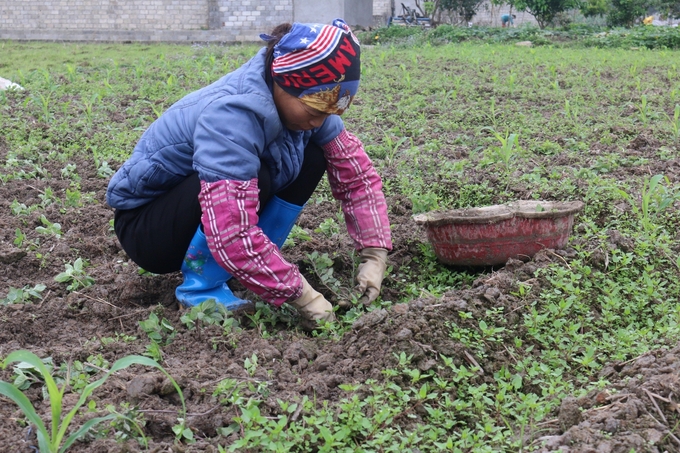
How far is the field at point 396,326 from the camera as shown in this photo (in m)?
1.72

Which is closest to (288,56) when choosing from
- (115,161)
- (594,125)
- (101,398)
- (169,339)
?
(169,339)

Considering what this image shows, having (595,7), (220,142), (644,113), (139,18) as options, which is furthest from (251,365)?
(595,7)

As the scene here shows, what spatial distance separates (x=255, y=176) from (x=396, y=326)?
632 mm

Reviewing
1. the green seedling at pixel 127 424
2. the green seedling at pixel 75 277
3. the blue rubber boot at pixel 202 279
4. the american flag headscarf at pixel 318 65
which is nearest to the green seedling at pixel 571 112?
the american flag headscarf at pixel 318 65

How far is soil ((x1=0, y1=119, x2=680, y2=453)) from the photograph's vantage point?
5.55 ft

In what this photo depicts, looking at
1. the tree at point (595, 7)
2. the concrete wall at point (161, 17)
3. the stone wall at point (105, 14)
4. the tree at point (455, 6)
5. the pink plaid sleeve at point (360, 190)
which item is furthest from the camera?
the tree at point (455, 6)

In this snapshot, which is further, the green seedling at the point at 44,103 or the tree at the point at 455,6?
the tree at the point at 455,6

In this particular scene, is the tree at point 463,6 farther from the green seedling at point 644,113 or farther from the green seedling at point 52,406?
the green seedling at point 52,406

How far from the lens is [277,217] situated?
8.66ft

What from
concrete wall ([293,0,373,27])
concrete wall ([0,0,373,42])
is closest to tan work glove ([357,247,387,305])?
concrete wall ([0,0,373,42])

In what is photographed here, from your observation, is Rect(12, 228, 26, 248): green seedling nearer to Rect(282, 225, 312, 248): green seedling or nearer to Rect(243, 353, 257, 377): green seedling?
Rect(282, 225, 312, 248): green seedling

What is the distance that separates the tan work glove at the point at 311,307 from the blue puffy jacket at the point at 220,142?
0.42m

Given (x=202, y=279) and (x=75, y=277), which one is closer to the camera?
(x=202, y=279)

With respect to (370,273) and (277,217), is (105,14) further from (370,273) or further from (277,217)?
(370,273)
